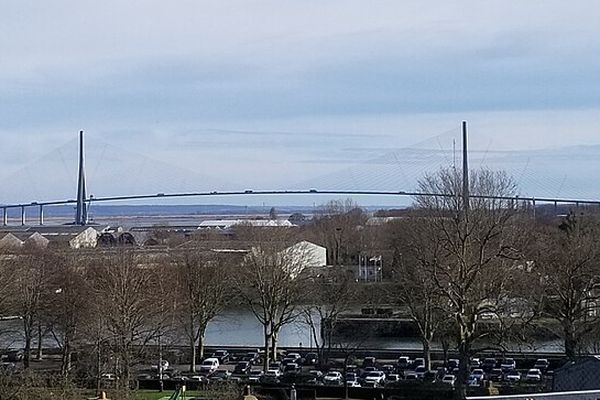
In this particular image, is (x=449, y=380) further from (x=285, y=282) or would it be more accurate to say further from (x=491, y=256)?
(x=285, y=282)

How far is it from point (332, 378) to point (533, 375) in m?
2.45

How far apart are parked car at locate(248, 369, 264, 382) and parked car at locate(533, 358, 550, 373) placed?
3.59 m

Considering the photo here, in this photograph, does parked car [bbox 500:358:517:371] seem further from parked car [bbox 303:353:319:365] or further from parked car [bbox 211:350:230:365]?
parked car [bbox 211:350:230:365]

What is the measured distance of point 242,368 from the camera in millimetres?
12430

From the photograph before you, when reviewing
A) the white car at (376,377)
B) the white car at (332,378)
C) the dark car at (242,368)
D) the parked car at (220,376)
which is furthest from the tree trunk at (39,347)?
the white car at (376,377)

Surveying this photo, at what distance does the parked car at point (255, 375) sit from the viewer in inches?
436

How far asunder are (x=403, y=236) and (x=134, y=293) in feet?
22.3

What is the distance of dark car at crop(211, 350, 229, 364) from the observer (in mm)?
13305

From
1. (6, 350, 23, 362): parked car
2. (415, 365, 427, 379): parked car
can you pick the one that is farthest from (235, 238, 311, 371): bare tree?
(6, 350, 23, 362): parked car

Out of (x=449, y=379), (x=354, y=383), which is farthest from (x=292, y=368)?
(x=449, y=379)

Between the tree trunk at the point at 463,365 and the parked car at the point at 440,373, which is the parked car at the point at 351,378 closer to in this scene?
the parked car at the point at 440,373

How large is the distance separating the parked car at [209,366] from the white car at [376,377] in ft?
6.83

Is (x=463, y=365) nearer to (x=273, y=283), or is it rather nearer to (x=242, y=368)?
(x=242, y=368)

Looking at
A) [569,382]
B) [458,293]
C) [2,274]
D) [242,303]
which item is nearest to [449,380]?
[458,293]
